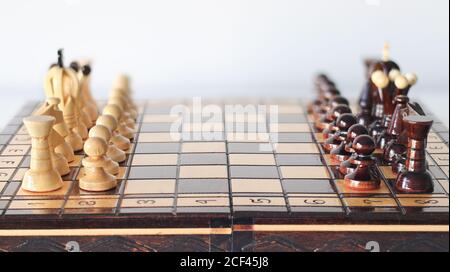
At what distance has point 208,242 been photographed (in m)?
1.89

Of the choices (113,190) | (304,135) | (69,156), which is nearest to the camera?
(113,190)

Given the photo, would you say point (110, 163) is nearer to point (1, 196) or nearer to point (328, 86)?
point (1, 196)

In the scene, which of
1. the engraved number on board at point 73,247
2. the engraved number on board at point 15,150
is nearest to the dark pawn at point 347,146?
the engraved number on board at point 73,247

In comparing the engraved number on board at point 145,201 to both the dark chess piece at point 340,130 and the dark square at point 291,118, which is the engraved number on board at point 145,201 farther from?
the dark square at point 291,118

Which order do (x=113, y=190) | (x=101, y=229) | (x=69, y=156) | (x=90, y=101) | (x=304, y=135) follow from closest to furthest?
1. (x=101, y=229)
2. (x=113, y=190)
3. (x=69, y=156)
4. (x=304, y=135)
5. (x=90, y=101)

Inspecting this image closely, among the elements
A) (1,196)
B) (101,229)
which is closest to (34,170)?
(1,196)

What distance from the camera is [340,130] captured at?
229 cm

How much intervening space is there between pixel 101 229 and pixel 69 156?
39 cm

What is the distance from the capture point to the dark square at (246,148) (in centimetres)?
233

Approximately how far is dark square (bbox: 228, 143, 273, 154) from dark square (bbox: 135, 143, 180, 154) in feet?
0.49

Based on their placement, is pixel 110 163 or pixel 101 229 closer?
pixel 101 229

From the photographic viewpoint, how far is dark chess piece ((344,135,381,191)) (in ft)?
6.66

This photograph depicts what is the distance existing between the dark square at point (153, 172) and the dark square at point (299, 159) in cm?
29

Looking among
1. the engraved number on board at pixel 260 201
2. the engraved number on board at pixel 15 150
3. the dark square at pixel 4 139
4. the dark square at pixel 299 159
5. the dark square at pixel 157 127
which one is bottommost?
the dark square at pixel 157 127
